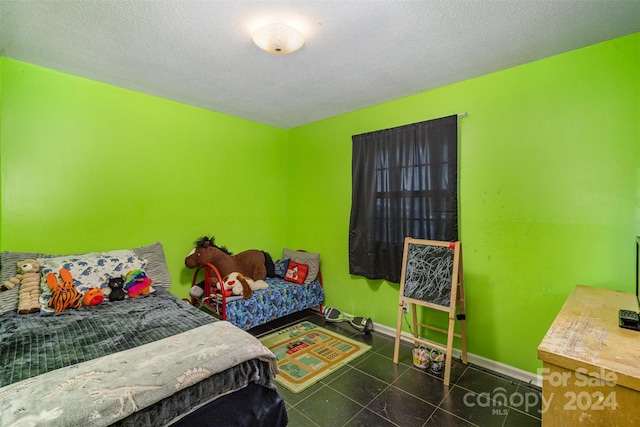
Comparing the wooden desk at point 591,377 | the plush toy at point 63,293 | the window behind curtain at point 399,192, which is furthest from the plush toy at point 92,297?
the wooden desk at point 591,377

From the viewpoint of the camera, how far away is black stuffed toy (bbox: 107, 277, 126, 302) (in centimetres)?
220

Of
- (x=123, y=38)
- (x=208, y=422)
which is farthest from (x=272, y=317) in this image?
(x=123, y=38)

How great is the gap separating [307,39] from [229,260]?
230 centimetres

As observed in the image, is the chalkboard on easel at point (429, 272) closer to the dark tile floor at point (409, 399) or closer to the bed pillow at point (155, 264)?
the dark tile floor at point (409, 399)

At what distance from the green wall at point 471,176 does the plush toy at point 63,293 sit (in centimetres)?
53

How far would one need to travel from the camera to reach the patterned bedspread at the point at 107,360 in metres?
1.00

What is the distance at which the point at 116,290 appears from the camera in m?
2.22

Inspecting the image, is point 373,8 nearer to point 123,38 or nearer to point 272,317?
point 123,38

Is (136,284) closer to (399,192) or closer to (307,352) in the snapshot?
(307,352)

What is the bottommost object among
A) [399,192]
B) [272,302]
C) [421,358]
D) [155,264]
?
[421,358]

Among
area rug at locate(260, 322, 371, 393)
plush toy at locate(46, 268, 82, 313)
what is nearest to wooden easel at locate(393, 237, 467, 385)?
area rug at locate(260, 322, 371, 393)

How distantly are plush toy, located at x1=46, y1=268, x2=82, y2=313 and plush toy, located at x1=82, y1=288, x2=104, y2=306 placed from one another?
0.11 feet

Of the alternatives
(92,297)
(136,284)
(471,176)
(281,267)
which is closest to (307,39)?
(471,176)

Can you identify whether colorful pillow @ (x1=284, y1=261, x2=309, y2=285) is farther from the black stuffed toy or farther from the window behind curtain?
the black stuffed toy
